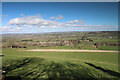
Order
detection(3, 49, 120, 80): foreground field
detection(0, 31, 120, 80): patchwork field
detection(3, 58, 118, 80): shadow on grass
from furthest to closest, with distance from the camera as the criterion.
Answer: detection(0, 31, 120, 80): patchwork field < detection(3, 49, 120, 80): foreground field < detection(3, 58, 118, 80): shadow on grass

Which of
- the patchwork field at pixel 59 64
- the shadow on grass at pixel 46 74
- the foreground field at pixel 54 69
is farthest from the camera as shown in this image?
the patchwork field at pixel 59 64

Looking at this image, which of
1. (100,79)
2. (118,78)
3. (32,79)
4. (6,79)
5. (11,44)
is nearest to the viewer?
(6,79)

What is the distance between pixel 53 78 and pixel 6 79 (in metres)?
3.47

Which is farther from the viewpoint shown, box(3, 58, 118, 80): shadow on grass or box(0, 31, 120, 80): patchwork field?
box(0, 31, 120, 80): patchwork field

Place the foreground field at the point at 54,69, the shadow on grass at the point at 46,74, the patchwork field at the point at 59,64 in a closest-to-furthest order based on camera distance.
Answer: the shadow on grass at the point at 46,74, the foreground field at the point at 54,69, the patchwork field at the point at 59,64

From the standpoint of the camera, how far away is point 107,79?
260 inches

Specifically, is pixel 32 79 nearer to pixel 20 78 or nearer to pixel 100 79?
pixel 20 78

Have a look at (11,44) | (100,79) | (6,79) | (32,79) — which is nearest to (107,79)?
(100,79)

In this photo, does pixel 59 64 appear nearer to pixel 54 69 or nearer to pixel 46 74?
pixel 54 69

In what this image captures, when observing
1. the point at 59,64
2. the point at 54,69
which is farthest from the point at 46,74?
the point at 59,64

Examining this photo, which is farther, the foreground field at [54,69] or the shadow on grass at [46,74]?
the foreground field at [54,69]

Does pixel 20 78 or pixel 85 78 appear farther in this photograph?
pixel 85 78

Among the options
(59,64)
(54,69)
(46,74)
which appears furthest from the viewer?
(59,64)

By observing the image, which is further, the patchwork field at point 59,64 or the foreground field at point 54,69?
the patchwork field at point 59,64
